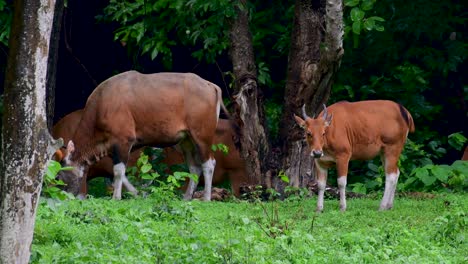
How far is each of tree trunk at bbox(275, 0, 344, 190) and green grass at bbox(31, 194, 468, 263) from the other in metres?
2.39

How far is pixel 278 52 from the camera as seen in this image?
Answer: 1733cm

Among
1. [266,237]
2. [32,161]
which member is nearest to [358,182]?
[266,237]

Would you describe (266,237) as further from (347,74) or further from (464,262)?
(347,74)

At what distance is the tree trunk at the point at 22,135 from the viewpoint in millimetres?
7379

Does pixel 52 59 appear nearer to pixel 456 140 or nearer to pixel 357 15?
pixel 357 15

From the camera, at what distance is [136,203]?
41.5ft

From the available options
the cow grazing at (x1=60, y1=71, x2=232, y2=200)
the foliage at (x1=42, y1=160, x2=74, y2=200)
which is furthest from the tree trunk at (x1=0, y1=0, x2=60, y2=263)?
the cow grazing at (x1=60, y1=71, x2=232, y2=200)

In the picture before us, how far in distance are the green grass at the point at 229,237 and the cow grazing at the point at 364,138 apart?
725 millimetres

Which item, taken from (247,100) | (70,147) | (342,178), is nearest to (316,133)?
(342,178)

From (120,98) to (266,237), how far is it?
555cm

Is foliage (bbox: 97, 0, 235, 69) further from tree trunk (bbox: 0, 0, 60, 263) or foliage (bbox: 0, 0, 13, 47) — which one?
tree trunk (bbox: 0, 0, 60, 263)

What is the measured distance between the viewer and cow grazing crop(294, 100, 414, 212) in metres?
12.9

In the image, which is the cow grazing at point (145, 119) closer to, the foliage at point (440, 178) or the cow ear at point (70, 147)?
the cow ear at point (70, 147)

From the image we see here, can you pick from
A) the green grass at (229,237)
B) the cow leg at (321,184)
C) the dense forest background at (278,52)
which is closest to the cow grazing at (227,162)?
the dense forest background at (278,52)
